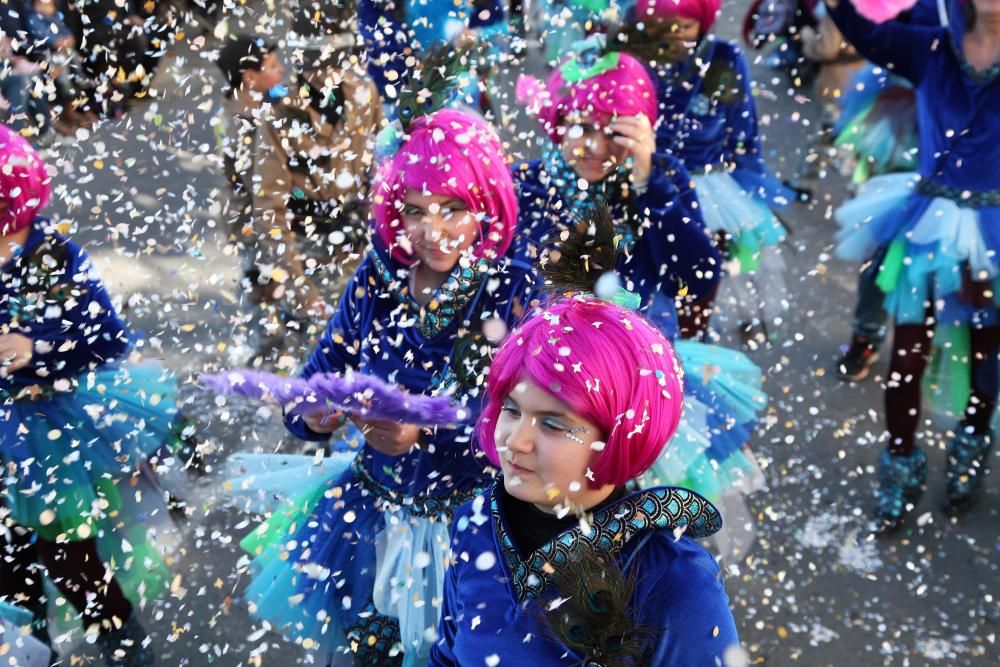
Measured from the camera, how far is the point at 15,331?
246cm

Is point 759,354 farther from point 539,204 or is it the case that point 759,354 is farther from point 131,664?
point 131,664

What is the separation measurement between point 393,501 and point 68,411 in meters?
0.94

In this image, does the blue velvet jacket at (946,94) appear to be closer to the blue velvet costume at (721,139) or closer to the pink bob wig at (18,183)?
the blue velvet costume at (721,139)

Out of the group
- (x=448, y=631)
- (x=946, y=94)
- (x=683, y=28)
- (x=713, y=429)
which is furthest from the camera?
(x=683, y=28)

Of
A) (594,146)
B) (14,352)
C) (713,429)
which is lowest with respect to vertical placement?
(713,429)

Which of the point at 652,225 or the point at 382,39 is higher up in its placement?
the point at 652,225

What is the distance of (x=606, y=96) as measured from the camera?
278 cm

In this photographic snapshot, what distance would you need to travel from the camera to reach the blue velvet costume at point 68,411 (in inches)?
97.8

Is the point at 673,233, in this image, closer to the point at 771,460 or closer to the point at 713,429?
the point at 713,429

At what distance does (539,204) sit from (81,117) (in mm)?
3086

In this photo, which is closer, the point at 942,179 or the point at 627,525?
the point at 627,525

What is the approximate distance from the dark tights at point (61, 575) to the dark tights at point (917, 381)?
8.23 feet

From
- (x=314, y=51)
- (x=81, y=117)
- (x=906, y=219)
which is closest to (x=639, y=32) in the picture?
(x=906, y=219)

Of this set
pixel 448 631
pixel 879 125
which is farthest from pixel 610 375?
pixel 879 125
